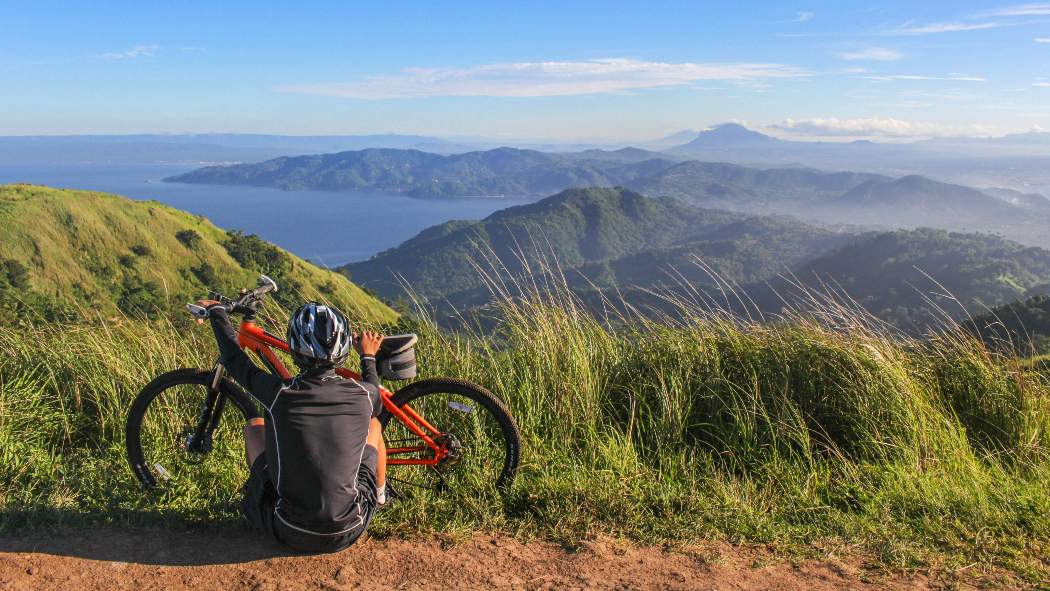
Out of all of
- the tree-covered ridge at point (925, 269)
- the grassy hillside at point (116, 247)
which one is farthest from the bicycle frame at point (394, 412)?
the tree-covered ridge at point (925, 269)

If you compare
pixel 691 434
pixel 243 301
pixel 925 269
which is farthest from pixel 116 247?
pixel 925 269

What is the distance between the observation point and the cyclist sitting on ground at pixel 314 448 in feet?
8.94

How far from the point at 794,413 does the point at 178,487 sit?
3658mm

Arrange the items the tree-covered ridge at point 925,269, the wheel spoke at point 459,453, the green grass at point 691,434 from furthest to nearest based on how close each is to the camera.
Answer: the tree-covered ridge at point 925,269, the wheel spoke at point 459,453, the green grass at point 691,434

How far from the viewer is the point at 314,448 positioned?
107 inches

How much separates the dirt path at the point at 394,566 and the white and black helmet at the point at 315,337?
36.2 inches

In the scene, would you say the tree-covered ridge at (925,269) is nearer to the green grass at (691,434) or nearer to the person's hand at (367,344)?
the green grass at (691,434)

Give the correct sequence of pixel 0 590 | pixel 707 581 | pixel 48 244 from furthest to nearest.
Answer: pixel 48 244, pixel 707 581, pixel 0 590

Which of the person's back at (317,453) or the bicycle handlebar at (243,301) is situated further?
the bicycle handlebar at (243,301)

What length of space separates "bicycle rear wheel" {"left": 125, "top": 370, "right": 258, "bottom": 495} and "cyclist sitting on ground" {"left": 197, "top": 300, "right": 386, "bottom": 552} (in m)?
0.70

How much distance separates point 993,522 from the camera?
3.25m

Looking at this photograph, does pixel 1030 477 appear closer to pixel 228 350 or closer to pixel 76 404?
pixel 228 350

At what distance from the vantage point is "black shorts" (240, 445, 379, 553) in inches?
109

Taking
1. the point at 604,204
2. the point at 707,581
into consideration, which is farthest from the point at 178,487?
the point at 604,204
